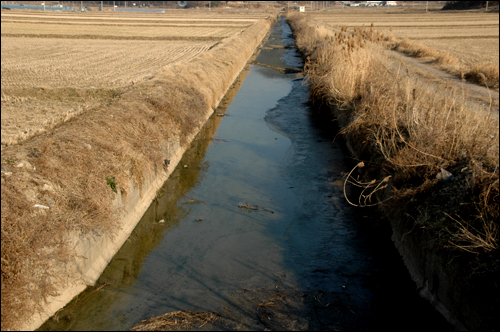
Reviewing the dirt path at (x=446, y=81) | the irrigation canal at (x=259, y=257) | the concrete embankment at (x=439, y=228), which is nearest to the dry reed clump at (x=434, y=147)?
the concrete embankment at (x=439, y=228)

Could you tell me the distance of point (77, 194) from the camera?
17.6 ft

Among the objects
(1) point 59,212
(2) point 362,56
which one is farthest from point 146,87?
(1) point 59,212

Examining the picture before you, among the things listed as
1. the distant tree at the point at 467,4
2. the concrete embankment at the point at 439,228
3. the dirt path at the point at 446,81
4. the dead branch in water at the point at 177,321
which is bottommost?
the dead branch in water at the point at 177,321

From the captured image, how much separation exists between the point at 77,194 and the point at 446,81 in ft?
41.2

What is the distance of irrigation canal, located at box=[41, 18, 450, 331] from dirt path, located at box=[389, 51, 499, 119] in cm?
407

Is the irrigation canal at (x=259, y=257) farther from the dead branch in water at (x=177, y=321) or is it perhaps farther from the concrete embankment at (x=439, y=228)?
the concrete embankment at (x=439, y=228)

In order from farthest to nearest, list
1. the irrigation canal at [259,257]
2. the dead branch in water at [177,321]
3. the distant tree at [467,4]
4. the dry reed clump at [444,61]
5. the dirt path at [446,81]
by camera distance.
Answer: the distant tree at [467,4] < the dry reed clump at [444,61] < the dirt path at [446,81] < the irrigation canal at [259,257] < the dead branch in water at [177,321]

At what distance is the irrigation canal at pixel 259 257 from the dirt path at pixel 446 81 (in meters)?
4.07

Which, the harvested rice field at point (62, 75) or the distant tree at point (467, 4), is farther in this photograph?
the distant tree at point (467, 4)

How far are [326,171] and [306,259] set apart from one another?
3.37 meters

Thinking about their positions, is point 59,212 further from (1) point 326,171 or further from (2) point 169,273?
(1) point 326,171

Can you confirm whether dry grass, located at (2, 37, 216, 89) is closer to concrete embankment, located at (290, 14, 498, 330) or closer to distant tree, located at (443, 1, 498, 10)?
concrete embankment, located at (290, 14, 498, 330)

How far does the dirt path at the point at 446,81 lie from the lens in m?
11.0

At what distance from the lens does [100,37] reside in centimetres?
3161
